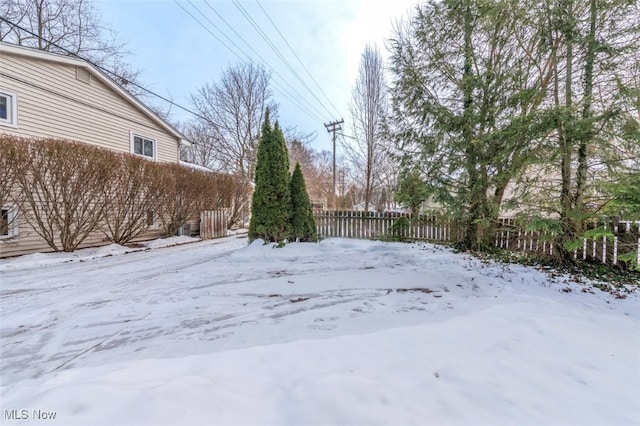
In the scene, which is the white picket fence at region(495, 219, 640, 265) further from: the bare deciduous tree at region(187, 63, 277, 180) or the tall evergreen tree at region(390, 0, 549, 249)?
the bare deciduous tree at region(187, 63, 277, 180)

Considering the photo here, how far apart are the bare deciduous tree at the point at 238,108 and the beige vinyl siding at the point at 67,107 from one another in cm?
884

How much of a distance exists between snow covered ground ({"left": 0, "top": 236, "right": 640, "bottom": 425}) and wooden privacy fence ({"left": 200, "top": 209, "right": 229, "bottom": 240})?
5.73 m

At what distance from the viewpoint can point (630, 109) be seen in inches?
164

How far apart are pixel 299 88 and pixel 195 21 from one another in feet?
26.5

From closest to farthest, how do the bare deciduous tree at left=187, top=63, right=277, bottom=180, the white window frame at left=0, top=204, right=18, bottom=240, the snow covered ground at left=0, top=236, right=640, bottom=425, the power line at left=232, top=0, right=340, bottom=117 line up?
the snow covered ground at left=0, top=236, right=640, bottom=425 → the white window frame at left=0, top=204, right=18, bottom=240 → the power line at left=232, top=0, right=340, bottom=117 → the bare deciduous tree at left=187, top=63, right=277, bottom=180

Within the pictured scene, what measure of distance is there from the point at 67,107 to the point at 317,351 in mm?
10305

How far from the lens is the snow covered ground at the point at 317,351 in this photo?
1557mm

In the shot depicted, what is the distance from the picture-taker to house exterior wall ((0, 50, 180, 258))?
6680 millimetres

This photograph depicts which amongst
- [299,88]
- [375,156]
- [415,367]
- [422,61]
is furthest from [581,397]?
[299,88]

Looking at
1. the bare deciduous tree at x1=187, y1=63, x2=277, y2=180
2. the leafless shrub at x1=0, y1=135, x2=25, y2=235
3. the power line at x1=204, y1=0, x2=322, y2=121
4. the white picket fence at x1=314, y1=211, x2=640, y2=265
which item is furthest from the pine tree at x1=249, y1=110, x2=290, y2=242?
the bare deciduous tree at x1=187, y1=63, x2=277, y2=180

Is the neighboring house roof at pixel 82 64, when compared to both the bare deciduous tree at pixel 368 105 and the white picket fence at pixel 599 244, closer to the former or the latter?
the bare deciduous tree at pixel 368 105

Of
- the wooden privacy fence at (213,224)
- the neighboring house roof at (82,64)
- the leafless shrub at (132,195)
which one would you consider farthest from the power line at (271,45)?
the wooden privacy fence at (213,224)

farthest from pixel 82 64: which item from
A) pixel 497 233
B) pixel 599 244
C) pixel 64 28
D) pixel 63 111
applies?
pixel 599 244

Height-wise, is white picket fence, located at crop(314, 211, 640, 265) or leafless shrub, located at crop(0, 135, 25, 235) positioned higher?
leafless shrub, located at crop(0, 135, 25, 235)
